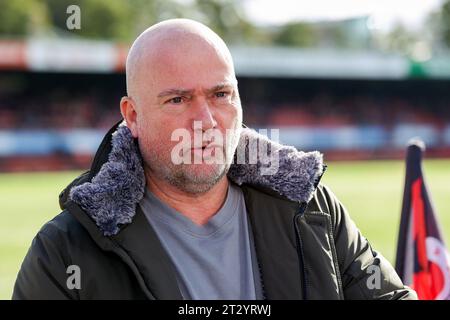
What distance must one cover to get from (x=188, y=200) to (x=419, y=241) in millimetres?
1292

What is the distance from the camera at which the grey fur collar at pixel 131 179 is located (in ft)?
6.79

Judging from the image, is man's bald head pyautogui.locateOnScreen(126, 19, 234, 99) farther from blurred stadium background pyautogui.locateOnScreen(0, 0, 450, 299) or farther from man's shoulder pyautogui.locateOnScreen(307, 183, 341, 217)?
blurred stadium background pyautogui.locateOnScreen(0, 0, 450, 299)

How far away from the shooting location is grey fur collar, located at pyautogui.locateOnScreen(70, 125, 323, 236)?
6.79 ft

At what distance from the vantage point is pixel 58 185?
20391mm

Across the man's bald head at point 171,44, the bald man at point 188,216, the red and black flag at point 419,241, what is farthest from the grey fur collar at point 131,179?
the red and black flag at point 419,241

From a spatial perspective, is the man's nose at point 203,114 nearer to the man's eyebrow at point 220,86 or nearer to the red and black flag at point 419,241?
the man's eyebrow at point 220,86

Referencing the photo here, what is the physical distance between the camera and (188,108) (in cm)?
211

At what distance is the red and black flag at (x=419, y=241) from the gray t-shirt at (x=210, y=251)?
1.09m

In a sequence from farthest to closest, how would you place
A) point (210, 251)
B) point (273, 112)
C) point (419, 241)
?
point (273, 112), point (419, 241), point (210, 251)

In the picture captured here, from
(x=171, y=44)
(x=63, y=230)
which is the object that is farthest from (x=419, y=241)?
(x=63, y=230)

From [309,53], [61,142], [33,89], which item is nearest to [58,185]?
[61,142]

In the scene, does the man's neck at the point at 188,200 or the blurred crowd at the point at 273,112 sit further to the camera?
the blurred crowd at the point at 273,112

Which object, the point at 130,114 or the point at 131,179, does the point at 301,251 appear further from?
the point at 130,114
